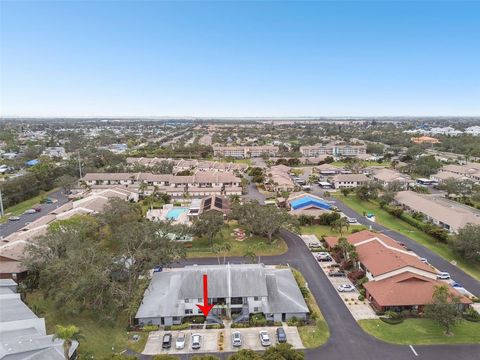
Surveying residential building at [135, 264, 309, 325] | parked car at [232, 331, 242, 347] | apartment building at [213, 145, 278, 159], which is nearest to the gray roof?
residential building at [135, 264, 309, 325]

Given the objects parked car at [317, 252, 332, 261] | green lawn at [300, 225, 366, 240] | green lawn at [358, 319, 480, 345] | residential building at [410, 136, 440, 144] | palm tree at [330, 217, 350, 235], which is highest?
residential building at [410, 136, 440, 144]

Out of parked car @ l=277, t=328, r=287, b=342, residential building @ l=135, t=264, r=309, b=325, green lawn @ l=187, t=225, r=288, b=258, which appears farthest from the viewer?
green lawn @ l=187, t=225, r=288, b=258

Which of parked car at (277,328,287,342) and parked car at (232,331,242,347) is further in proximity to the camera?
parked car at (277,328,287,342)

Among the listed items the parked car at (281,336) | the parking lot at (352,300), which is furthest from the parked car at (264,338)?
the parking lot at (352,300)

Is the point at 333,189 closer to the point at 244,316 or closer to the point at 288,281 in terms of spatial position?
the point at 288,281

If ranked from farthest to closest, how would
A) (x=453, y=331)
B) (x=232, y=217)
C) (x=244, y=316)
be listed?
1. (x=232, y=217)
2. (x=244, y=316)
3. (x=453, y=331)

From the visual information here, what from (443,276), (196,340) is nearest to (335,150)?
(443,276)

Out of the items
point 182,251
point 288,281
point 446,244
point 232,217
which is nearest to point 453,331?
point 288,281

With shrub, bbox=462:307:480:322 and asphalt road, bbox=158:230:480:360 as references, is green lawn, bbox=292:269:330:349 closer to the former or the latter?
asphalt road, bbox=158:230:480:360
